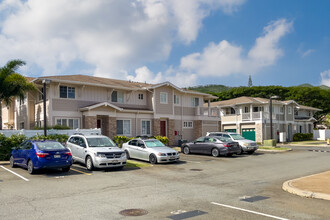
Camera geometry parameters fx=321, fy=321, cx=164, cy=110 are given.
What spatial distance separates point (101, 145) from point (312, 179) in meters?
9.87

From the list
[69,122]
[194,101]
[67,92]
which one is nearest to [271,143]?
[194,101]

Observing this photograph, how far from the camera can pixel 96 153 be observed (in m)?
15.2

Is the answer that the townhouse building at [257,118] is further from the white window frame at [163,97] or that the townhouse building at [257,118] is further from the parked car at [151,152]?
the parked car at [151,152]

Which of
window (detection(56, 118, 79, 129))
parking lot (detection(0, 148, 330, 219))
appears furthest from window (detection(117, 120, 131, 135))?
parking lot (detection(0, 148, 330, 219))

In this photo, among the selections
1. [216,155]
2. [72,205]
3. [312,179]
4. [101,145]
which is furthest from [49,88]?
[312,179]

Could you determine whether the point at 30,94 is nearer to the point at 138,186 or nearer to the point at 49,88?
the point at 49,88

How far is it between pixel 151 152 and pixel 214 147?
6.18 metres

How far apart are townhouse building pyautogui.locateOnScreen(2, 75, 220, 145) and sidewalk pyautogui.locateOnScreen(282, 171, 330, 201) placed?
17.3 metres

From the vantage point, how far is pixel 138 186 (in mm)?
11445

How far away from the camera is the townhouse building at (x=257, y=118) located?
45656 mm

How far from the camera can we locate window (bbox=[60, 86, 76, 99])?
2589 cm

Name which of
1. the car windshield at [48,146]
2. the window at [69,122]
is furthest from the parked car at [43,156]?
the window at [69,122]

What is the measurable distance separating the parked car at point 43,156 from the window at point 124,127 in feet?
45.1

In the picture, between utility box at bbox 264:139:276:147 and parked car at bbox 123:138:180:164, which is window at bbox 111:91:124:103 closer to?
parked car at bbox 123:138:180:164
